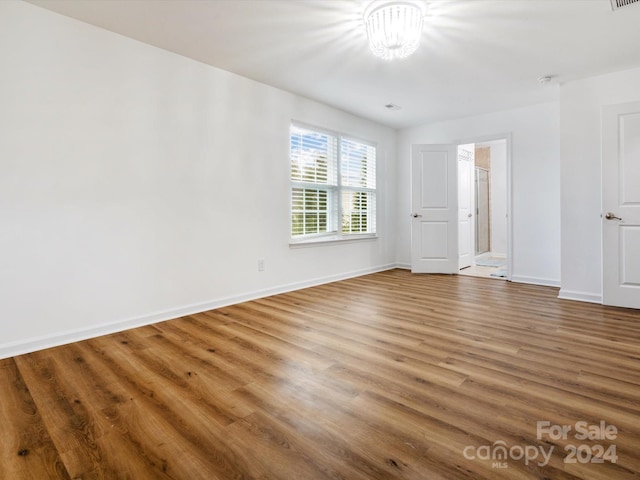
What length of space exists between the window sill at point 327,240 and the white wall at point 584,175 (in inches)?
104

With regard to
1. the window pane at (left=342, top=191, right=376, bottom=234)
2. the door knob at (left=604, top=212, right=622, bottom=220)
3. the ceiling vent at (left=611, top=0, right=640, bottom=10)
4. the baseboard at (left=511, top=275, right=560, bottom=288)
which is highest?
the ceiling vent at (left=611, top=0, right=640, bottom=10)

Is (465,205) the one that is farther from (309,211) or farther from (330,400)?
(330,400)

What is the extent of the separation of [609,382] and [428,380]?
3.24 ft

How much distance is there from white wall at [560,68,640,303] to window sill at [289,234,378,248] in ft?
8.64

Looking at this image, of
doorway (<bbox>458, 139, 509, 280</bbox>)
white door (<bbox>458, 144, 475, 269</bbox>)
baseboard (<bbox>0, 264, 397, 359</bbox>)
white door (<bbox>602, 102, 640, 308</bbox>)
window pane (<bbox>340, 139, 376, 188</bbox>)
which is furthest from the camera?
doorway (<bbox>458, 139, 509, 280</bbox>)

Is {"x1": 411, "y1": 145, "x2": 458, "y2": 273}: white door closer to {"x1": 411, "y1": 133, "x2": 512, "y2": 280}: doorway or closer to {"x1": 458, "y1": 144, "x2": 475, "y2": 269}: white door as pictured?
{"x1": 411, "y1": 133, "x2": 512, "y2": 280}: doorway

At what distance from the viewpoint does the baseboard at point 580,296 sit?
3623 millimetres

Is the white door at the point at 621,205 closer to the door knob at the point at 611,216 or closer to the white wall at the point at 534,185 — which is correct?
the door knob at the point at 611,216

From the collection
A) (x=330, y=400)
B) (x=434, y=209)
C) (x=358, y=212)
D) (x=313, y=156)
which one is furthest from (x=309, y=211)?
(x=330, y=400)

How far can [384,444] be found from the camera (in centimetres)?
134

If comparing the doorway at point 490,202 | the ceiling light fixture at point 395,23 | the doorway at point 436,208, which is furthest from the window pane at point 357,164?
the doorway at point 490,202

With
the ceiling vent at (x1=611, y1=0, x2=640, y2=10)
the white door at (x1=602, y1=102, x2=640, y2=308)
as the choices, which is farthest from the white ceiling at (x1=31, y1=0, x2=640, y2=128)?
the white door at (x1=602, y1=102, x2=640, y2=308)

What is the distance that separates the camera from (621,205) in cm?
340

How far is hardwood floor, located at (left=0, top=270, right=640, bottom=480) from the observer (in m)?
1.25
